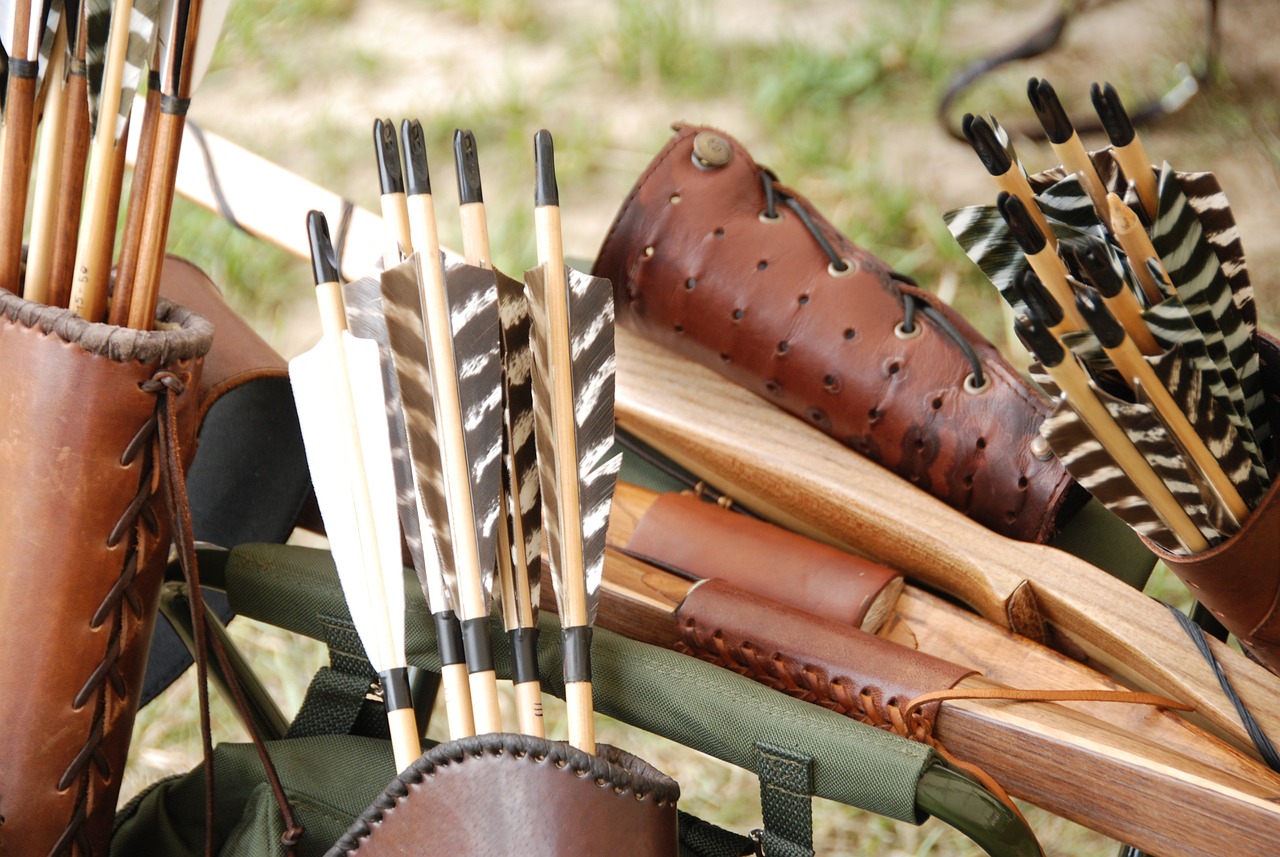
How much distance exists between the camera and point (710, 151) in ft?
2.60

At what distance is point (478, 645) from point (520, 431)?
117 mm

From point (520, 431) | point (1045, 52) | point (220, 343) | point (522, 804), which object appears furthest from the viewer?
point (1045, 52)

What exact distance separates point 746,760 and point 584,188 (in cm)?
144

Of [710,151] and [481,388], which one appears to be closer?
[481,388]

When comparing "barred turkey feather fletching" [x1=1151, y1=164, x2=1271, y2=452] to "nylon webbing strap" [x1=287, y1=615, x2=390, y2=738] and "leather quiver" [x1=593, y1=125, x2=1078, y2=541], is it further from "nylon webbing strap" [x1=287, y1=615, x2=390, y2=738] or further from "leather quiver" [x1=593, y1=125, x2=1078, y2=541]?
"nylon webbing strap" [x1=287, y1=615, x2=390, y2=738]

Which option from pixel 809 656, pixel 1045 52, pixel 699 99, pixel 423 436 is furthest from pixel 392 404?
pixel 1045 52

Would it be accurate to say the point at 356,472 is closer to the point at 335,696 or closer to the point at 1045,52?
the point at 335,696

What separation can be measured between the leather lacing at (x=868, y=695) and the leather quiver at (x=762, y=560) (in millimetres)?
54

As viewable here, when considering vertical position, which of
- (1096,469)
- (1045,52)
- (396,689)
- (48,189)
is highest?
(1045,52)

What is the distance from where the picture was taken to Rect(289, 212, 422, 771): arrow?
55 cm

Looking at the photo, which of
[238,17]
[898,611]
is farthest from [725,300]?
[238,17]

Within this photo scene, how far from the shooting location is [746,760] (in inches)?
22.3

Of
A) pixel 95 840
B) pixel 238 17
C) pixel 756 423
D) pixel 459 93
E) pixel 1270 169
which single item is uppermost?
pixel 238 17

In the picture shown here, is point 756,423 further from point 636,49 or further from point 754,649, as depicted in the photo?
point 636,49
